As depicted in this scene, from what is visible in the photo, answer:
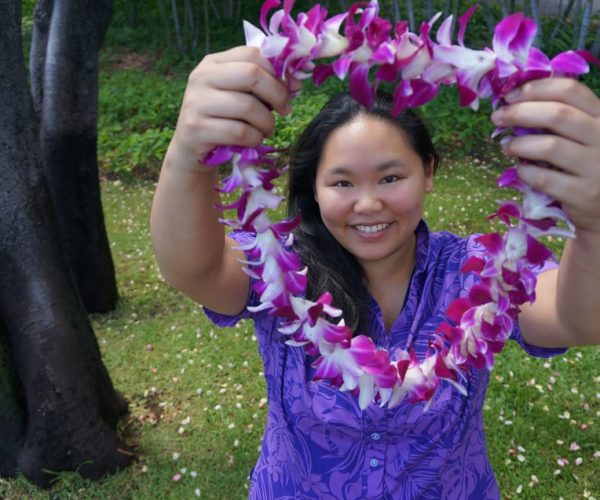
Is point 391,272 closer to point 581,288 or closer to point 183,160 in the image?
point 581,288

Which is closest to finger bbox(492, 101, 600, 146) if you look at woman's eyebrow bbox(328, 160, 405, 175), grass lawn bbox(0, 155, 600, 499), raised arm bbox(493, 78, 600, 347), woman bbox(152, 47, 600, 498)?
raised arm bbox(493, 78, 600, 347)

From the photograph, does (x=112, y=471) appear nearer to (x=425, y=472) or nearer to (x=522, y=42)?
(x=425, y=472)

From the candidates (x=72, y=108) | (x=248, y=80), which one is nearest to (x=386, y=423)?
(x=248, y=80)

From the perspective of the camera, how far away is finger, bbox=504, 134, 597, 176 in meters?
1.02

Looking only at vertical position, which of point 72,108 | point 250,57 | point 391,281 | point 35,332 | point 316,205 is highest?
point 250,57

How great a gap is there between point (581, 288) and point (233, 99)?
0.80 metres

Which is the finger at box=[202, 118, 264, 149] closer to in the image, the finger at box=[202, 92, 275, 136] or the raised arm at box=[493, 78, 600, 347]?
the finger at box=[202, 92, 275, 136]

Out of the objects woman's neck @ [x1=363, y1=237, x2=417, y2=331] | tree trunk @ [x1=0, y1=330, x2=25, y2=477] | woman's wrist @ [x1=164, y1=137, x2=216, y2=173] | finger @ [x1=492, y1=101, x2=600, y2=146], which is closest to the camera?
finger @ [x1=492, y1=101, x2=600, y2=146]

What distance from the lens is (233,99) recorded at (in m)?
1.11

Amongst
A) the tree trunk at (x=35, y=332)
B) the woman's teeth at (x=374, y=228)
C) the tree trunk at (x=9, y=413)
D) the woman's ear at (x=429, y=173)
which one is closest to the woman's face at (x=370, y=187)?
the woman's teeth at (x=374, y=228)

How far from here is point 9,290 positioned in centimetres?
299

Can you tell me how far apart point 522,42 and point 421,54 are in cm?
17

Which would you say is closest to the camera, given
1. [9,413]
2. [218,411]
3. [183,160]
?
[183,160]

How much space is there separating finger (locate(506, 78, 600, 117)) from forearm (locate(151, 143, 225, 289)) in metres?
0.62
